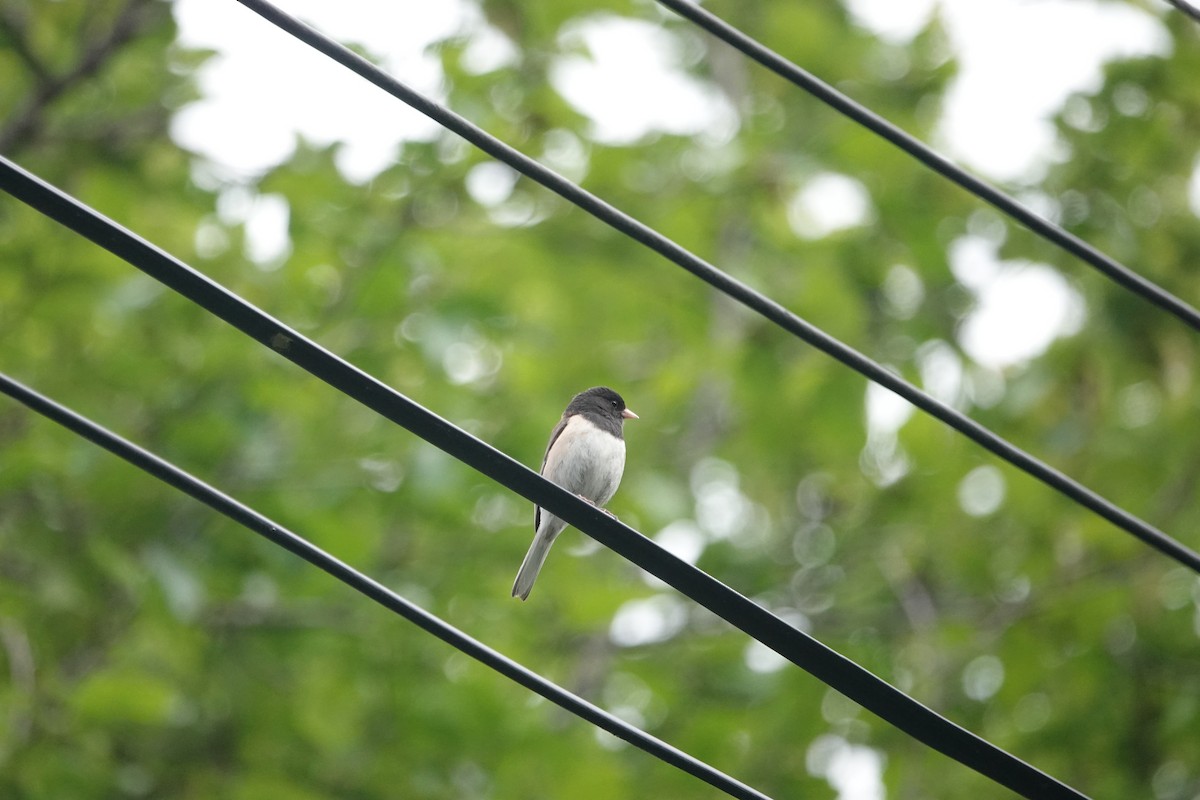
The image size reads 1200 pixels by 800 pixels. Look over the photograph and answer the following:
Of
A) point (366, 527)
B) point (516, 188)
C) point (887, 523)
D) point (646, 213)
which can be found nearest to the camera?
point (366, 527)

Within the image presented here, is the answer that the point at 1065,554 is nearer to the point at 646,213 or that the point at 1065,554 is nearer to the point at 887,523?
the point at 887,523

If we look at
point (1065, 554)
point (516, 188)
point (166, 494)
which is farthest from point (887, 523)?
point (166, 494)

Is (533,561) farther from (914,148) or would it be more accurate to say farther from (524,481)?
(524,481)

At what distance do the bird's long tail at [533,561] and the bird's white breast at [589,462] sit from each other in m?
0.21

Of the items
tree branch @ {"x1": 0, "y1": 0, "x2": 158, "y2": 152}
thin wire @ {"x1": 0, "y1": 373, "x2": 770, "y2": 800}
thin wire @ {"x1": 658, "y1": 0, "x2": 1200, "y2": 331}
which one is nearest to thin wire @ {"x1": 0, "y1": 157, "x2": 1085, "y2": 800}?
thin wire @ {"x1": 0, "y1": 373, "x2": 770, "y2": 800}

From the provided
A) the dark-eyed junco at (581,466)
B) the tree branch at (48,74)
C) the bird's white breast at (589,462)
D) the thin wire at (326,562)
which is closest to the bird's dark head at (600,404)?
the dark-eyed junco at (581,466)

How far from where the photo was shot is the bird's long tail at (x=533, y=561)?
446cm

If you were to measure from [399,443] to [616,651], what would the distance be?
2.26 m

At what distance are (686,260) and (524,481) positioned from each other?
0.75 m

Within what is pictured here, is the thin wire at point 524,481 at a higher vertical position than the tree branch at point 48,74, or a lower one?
higher

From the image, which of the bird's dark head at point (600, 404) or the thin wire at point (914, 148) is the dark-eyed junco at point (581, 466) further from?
the thin wire at point (914, 148)

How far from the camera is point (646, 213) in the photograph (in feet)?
19.6

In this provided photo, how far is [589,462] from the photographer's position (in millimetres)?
4586

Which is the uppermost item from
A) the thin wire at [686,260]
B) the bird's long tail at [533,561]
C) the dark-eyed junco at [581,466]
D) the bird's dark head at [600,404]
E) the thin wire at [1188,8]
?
the thin wire at [1188,8]
